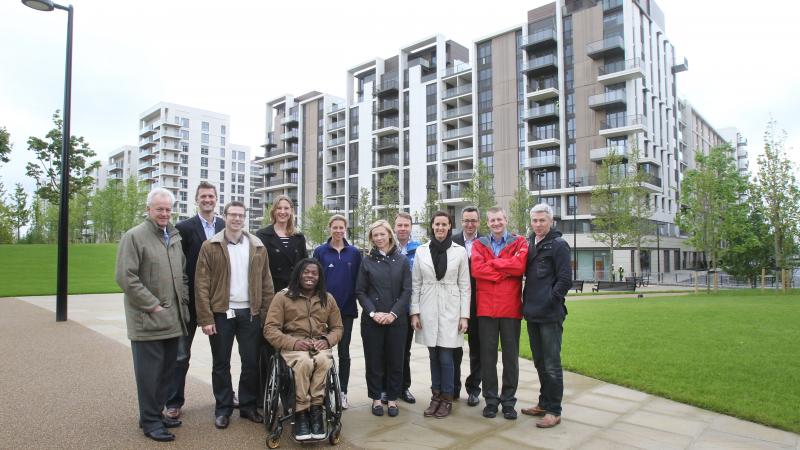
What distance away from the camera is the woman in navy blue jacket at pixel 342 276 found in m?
5.41

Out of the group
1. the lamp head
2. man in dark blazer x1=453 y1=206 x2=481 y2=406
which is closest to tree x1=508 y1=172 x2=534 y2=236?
the lamp head

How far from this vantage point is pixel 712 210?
1148 inches

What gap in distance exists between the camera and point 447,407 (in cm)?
520

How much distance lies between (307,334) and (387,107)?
61583 millimetres

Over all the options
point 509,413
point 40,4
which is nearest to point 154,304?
point 509,413

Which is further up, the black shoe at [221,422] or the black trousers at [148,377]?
the black trousers at [148,377]

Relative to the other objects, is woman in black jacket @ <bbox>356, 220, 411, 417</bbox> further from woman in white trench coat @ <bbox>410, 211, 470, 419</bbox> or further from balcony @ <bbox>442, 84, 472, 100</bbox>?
balcony @ <bbox>442, 84, 472, 100</bbox>

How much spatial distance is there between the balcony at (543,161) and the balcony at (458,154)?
297 inches

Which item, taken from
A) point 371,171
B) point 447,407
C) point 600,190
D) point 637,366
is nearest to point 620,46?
point 600,190

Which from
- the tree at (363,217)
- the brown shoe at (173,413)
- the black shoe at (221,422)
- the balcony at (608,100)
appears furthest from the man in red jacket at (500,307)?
the tree at (363,217)

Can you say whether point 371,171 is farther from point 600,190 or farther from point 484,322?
point 484,322

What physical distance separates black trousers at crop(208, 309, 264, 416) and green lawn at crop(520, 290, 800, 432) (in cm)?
449

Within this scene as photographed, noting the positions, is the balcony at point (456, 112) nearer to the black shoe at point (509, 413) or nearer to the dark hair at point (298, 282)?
the black shoe at point (509, 413)

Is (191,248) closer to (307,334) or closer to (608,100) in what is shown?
(307,334)
